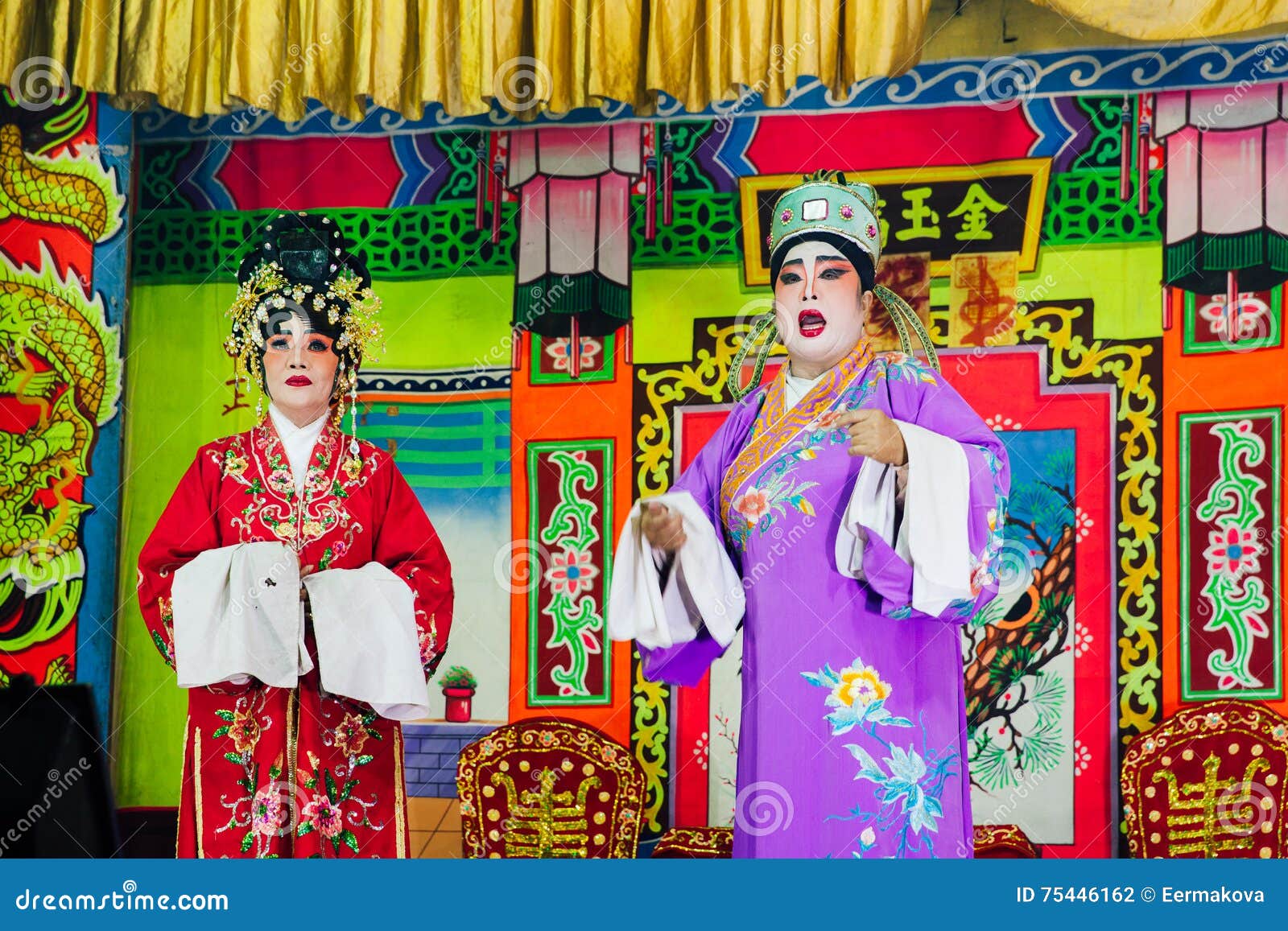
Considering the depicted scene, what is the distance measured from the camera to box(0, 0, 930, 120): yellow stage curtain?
3650 mm

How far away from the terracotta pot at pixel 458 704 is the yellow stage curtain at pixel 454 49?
1.30m

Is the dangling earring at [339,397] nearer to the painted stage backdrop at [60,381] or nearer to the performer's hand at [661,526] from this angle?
the painted stage backdrop at [60,381]

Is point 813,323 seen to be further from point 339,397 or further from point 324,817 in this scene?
point 324,817

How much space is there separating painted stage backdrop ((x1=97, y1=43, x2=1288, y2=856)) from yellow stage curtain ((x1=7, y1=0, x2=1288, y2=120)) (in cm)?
13

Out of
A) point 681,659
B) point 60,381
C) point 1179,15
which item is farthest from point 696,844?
point 1179,15

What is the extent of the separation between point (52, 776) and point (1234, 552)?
260 centimetres

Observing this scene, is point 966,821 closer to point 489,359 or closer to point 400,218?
point 489,359

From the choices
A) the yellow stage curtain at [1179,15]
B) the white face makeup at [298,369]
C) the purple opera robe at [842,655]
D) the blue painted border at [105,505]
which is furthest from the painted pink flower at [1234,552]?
the blue painted border at [105,505]

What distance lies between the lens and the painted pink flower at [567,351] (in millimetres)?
3805

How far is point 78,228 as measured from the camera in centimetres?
388

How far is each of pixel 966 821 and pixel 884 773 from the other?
188mm

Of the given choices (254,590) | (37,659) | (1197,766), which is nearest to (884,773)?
(1197,766)

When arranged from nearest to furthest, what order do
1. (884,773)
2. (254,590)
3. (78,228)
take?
(884,773)
(254,590)
(78,228)
